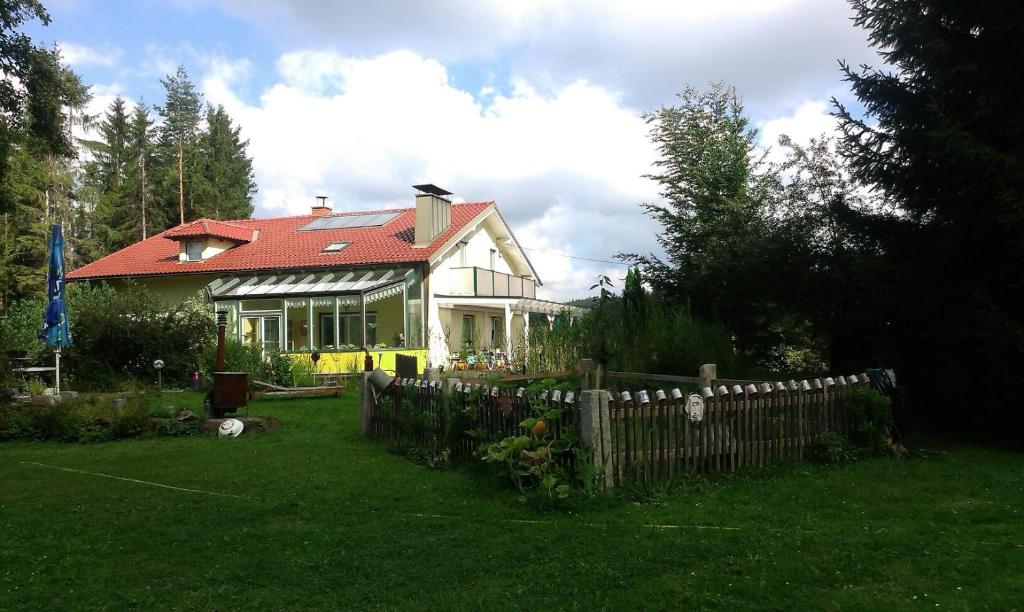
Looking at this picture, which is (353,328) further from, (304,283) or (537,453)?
(537,453)

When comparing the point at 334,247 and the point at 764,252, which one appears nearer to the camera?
the point at 764,252

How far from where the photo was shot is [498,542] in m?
5.34

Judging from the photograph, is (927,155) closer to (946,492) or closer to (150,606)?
(946,492)

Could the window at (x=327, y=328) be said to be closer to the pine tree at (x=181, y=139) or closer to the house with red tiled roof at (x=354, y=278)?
the house with red tiled roof at (x=354, y=278)

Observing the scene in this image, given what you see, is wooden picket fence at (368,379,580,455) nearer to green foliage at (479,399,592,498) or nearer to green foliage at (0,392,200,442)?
green foliage at (479,399,592,498)

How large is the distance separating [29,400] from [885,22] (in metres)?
14.7

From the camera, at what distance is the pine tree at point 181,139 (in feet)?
156

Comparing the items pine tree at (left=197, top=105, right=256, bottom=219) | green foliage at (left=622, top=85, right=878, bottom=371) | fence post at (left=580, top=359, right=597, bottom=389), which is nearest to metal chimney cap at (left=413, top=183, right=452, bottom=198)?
green foliage at (left=622, top=85, right=878, bottom=371)

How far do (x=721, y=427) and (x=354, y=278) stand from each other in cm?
1965

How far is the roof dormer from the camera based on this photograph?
97.6 feet

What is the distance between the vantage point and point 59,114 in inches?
573

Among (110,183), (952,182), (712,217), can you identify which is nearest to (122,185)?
(110,183)

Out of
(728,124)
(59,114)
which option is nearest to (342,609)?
(59,114)

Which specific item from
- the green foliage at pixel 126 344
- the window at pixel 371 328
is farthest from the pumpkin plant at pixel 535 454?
the window at pixel 371 328
